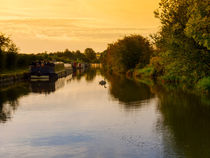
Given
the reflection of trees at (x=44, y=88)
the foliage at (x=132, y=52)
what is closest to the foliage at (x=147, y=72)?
the foliage at (x=132, y=52)

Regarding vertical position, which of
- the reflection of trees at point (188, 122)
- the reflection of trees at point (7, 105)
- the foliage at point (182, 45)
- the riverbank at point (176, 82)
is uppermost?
the foliage at point (182, 45)

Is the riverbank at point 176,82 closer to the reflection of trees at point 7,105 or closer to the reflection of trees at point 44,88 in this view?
the reflection of trees at point 44,88

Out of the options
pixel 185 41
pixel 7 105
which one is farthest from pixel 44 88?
pixel 185 41

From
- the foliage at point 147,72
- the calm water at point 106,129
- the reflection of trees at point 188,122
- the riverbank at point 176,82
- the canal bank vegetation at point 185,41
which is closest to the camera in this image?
the calm water at point 106,129

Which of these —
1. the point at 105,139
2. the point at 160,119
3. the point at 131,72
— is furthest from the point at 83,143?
the point at 131,72

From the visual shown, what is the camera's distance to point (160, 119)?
21859mm

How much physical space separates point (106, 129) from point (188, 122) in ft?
17.5

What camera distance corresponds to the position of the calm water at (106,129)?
1450 cm

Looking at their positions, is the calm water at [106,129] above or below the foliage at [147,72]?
below

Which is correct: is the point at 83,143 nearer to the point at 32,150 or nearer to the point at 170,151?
the point at 32,150

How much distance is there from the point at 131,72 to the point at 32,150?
6618 cm

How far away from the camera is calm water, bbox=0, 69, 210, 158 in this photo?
47.6 ft

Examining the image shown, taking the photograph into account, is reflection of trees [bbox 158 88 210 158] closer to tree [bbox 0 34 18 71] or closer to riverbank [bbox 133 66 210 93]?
riverbank [bbox 133 66 210 93]

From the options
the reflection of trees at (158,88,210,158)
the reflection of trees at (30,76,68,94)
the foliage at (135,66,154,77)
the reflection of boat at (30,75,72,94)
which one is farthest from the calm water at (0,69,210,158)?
the foliage at (135,66,154,77)
